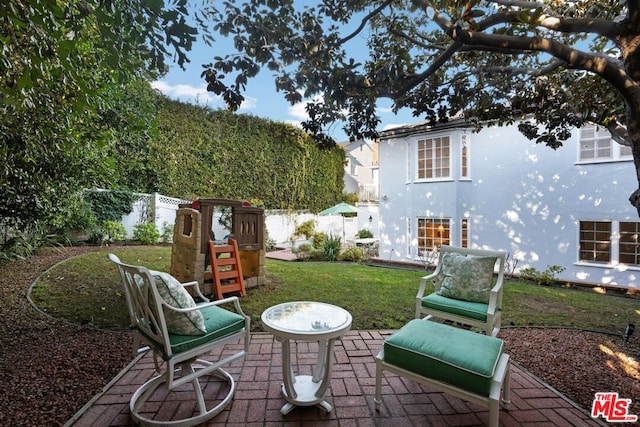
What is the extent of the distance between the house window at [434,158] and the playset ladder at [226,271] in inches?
295

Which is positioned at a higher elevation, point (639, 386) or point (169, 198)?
point (169, 198)

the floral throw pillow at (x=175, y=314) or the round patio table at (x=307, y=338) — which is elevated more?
the floral throw pillow at (x=175, y=314)

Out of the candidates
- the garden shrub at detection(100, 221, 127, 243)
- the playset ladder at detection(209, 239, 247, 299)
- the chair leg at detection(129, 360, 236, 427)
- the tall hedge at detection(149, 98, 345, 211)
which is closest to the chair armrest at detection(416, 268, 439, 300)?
the chair leg at detection(129, 360, 236, 427)

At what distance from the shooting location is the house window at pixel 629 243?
777cm

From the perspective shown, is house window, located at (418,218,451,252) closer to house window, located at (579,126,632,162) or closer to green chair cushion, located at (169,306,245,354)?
house window, located at (579,126,632,162)

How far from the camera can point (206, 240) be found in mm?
5152

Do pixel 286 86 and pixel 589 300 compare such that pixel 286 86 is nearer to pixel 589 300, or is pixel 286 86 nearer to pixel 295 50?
pixel 295 50

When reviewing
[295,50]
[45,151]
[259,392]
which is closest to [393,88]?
[295,50]

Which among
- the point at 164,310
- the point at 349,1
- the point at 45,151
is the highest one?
the point at 349,1

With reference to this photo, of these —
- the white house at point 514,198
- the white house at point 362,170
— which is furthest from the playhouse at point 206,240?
the white house at point 362,170

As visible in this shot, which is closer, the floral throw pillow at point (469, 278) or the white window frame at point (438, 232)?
the floral throw pillow at point (469, 278)

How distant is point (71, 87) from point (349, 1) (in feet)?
10.2

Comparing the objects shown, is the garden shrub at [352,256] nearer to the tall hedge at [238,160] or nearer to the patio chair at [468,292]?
the tall hedge at [238,160]

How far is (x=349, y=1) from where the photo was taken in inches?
137
